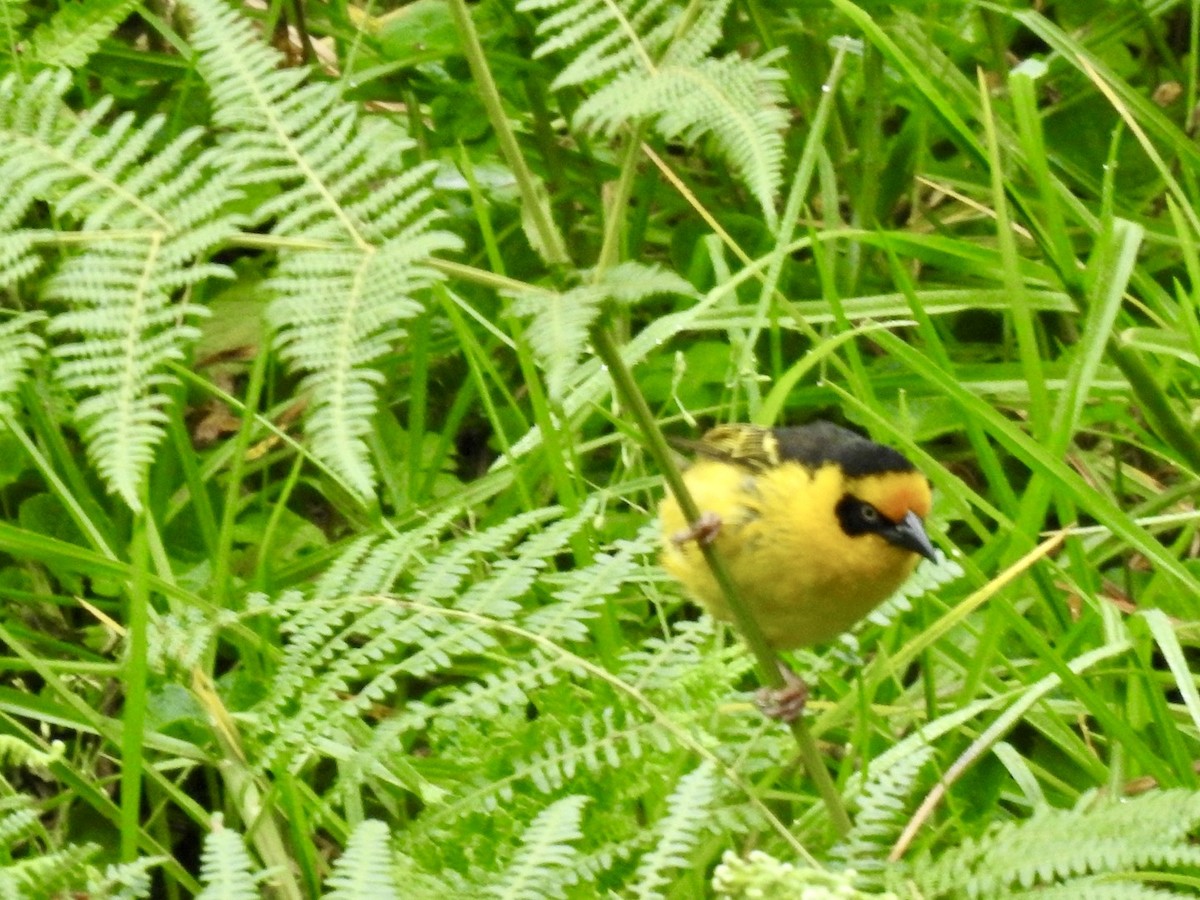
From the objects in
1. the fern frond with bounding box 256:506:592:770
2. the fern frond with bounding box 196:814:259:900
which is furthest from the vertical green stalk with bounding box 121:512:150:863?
the fern frond with bounding box 196:814:259:900

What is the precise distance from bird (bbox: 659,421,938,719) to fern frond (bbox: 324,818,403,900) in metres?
0.79

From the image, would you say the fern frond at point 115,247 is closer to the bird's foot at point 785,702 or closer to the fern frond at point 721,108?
the fern frond at point 721,108

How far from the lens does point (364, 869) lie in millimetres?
1489

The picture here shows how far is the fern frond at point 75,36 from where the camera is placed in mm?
2326

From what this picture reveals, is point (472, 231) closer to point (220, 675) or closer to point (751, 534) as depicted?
point (220, 675)

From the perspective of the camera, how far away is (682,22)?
1.58m

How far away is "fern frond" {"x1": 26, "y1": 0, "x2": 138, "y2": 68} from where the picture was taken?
2326mm

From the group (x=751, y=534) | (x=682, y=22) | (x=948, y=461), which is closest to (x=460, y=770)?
(x=751, y=534)

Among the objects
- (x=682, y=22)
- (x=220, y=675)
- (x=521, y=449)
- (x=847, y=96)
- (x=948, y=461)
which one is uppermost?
(x=682, y=22)

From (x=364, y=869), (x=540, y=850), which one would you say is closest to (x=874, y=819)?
(x=540, y=850)

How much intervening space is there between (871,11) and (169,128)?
1430mm

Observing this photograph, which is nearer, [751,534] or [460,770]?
[460,770]

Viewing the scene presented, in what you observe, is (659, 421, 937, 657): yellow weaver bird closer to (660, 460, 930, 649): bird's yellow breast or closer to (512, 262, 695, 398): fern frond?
(660, 460, 930, 649): bird's yellow breast

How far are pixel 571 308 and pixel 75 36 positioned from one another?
1379 millimetres
